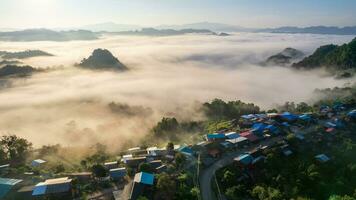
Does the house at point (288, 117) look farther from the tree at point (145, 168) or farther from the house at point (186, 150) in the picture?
the tree at point (145, 168)

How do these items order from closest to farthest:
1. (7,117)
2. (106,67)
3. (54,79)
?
1. (7,117)
2. (54,79)
3. (106,67)

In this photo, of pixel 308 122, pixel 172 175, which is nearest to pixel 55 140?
pixel 172 175

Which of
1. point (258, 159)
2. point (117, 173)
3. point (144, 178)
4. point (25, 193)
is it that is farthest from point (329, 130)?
point (25, 193)

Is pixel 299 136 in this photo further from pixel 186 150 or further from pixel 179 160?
pixel 179 160

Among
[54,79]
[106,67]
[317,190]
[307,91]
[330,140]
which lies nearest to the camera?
[317,190]

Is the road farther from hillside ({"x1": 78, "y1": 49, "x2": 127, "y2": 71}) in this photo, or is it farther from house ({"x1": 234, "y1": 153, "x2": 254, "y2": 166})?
hillside ({"x1": 78, "y1": 49, "x2": 127, "y2": 71})

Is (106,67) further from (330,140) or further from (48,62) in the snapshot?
(330,140)

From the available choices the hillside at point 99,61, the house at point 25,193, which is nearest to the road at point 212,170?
the house at point 25,193
